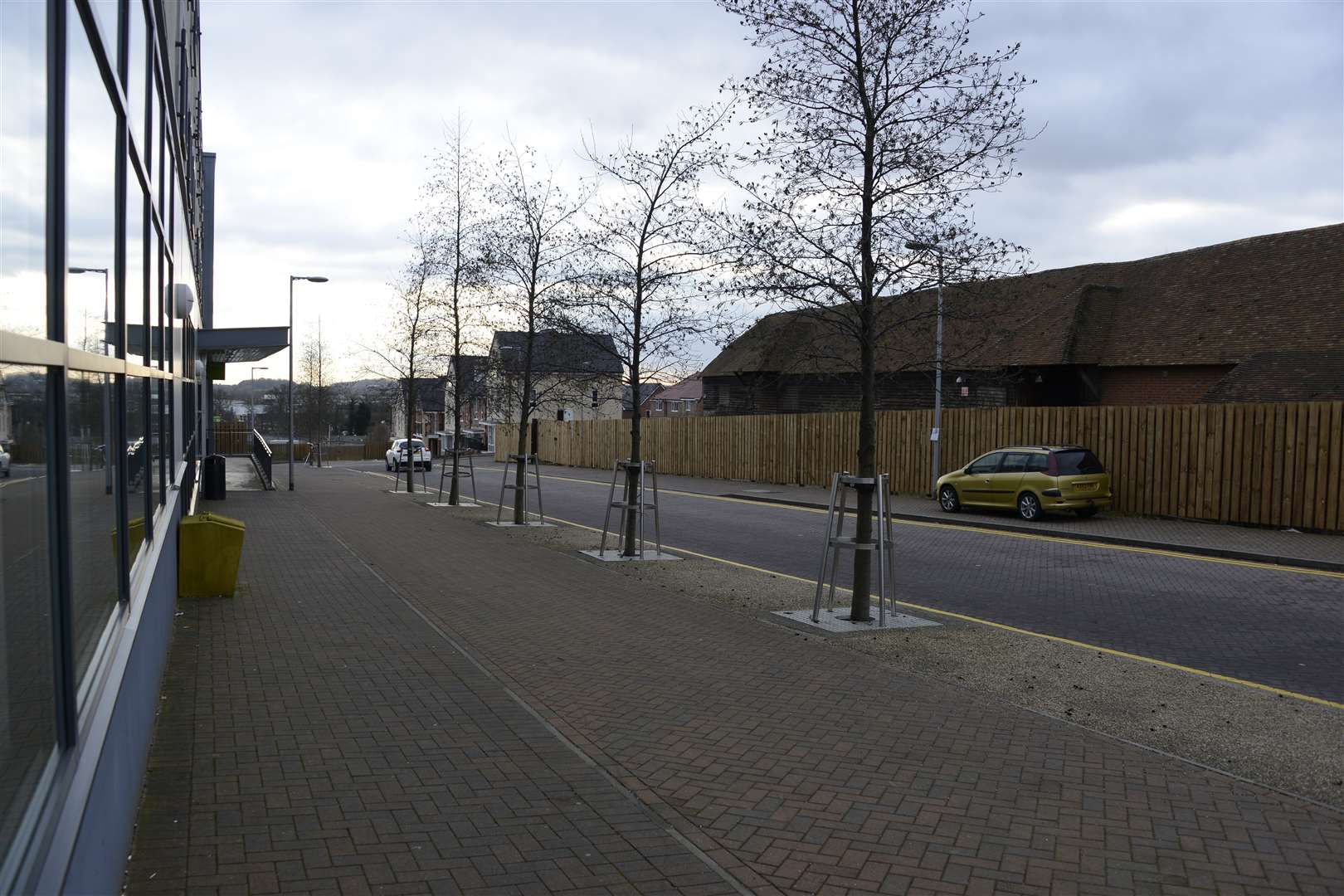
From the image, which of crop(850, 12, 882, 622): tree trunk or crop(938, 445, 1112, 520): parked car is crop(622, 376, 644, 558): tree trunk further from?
crop(938, 445, 1112, 520): parked car

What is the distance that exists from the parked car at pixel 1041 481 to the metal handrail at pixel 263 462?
19165mm

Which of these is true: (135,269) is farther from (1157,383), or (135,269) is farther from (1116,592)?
(1157,383)

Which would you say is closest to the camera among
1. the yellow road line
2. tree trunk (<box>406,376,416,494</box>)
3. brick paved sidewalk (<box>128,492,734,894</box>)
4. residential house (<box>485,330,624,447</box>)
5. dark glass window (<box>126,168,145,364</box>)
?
brick paved sidewalk (<box>128,492,734,894</box>)

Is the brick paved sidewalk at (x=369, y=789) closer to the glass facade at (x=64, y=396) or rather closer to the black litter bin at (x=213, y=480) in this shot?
the glass facade at (x=64, y=396)

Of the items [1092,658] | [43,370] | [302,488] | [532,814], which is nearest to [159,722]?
[532,814]

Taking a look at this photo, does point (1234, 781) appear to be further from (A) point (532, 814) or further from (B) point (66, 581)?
(B) point (66, 581)

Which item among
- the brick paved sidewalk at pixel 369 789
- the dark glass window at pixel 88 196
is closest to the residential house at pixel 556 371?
the brick paved sidewalk at pixel 369 789

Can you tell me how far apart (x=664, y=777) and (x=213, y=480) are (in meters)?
22.5

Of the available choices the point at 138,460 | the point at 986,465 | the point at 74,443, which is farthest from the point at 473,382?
the point at 74,443

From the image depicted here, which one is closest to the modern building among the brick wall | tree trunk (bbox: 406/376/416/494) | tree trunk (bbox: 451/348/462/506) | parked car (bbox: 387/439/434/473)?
tree trunk (bbox: 451/348/462/506)

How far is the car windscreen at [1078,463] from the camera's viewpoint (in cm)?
2144

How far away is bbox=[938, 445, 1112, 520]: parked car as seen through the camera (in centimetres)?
2125

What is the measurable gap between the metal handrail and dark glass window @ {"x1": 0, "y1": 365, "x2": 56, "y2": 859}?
28590mm

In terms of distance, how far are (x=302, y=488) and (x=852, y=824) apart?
28707 mm
